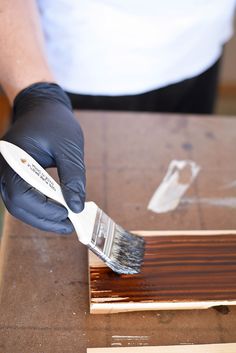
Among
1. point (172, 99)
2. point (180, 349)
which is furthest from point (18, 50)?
point (180, 349)

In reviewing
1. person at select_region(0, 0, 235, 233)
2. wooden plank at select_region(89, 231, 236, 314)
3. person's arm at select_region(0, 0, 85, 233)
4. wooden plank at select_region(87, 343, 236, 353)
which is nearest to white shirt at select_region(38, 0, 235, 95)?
person at select_region(0, 0, 235, 233)

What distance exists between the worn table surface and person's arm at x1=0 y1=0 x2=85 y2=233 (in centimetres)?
15

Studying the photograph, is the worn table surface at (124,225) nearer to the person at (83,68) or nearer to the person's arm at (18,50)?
the person at (83,68)

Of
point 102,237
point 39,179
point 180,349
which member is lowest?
point 180,349

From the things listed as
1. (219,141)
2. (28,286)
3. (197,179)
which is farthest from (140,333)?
(219,141)

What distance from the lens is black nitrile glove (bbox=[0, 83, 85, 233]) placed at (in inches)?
34.5

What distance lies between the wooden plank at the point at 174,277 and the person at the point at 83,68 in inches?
5.7

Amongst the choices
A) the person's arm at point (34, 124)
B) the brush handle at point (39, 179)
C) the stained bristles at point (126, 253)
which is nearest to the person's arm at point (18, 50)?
the person's arm at point (34, 124)

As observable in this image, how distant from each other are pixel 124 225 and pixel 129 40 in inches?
19.1

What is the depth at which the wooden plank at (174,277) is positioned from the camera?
933mm

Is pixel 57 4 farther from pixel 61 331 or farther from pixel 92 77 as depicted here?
pixel 61 331

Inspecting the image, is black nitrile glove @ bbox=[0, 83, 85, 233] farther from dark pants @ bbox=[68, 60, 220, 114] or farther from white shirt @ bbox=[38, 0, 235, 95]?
dark pants @ bbox=[68, 60, 220, 114]

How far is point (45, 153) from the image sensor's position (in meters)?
0.95

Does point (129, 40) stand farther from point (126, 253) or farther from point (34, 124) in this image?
point (126, 253)
